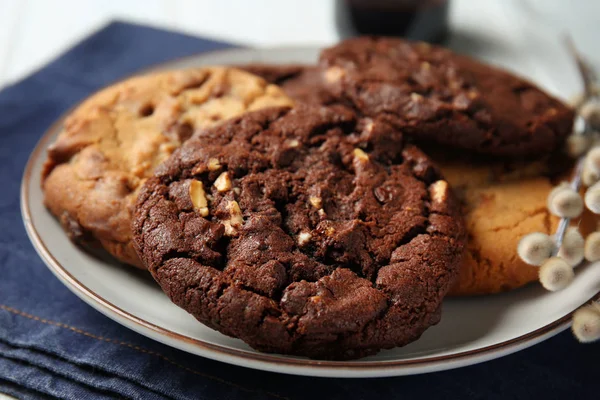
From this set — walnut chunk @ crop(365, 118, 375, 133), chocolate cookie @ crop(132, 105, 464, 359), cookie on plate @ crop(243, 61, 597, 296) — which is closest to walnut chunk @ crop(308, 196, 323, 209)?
chocolate cookie @ crop(132, 105, 464, 359)

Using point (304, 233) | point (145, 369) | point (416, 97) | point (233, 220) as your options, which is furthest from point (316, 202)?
point (145, 369)

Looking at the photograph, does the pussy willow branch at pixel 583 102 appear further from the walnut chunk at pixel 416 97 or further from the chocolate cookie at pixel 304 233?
the walnut chunk at pixel 416 97

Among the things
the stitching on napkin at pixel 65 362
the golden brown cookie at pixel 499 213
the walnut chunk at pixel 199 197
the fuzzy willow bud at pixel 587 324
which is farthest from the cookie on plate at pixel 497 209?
the stitching on napkin at pixel 65 362

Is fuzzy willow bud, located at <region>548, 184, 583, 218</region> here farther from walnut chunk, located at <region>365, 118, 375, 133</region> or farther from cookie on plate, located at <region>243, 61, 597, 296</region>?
walnut chunk, located at <region>365, 118, 375, 133</region>

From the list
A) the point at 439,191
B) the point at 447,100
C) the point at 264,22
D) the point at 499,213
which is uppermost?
the point at 447,100

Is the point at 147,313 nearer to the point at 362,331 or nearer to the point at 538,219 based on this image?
the point at 362,331

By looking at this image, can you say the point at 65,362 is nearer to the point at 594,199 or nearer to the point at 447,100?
the point at 447,100

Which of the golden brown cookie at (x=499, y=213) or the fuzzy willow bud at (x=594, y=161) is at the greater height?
the fuzzy willow bud at (x=594, y=161)
